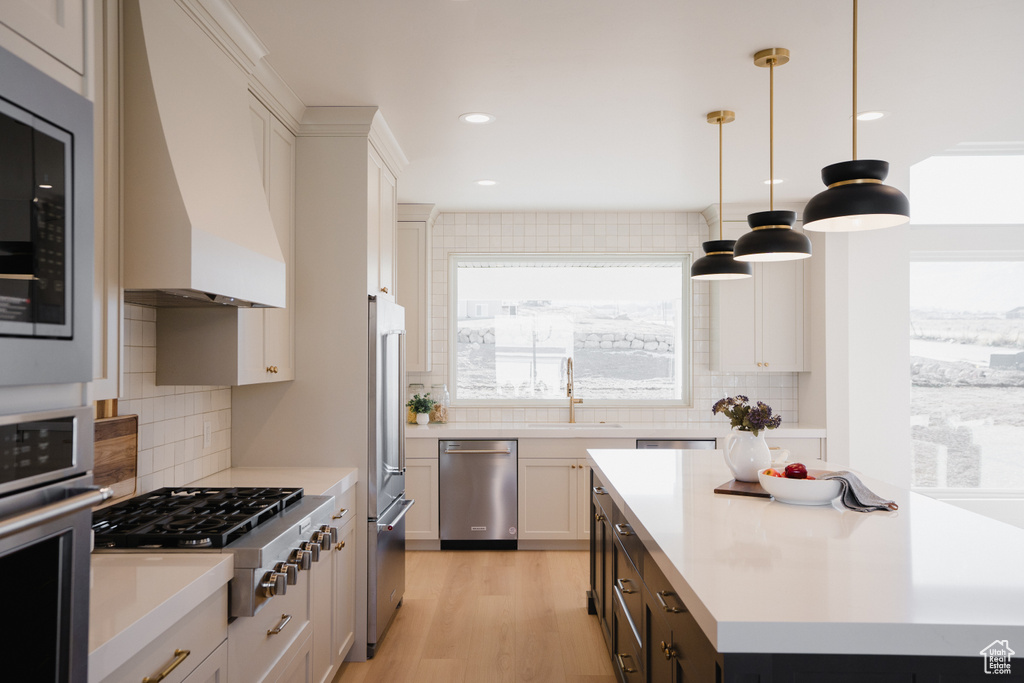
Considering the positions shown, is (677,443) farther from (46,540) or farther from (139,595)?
(46,540)

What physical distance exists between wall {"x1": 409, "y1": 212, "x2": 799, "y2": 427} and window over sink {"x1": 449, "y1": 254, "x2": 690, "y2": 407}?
0.11m

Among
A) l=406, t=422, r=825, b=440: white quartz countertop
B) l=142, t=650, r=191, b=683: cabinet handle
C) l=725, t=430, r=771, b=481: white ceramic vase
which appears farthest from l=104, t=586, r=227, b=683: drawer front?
l=406, t=422, r=825, b=440: white quartz countertop

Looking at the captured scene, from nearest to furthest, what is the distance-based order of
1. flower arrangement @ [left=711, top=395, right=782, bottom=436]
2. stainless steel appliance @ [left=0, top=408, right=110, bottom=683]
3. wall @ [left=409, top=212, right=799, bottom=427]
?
stainless steel appliance @ [left=0, top=408, right=110, bottom=683]
flower arrangement @ [left=711, top=395, right=782, bottom=436]
wall @ [left=409, top=212, right=799, bottom=427]

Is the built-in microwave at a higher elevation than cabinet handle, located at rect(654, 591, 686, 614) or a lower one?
higher

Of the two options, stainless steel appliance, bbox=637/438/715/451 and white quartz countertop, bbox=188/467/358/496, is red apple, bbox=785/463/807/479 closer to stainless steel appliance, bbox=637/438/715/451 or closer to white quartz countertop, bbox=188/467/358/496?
white quartz countertop, bbox=188/467/358/496

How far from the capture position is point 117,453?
2.22 meters

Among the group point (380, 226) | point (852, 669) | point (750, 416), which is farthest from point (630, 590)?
point (380, 226)

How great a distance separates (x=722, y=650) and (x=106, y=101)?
1888 millimetres

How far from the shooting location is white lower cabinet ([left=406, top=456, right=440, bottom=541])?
187 inches

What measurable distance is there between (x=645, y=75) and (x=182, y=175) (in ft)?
6.15

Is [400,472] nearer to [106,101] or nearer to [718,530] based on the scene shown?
[718,530]

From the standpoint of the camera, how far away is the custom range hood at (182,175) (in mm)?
1734

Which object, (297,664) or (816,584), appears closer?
(816,584)

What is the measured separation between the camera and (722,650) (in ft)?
4.05
